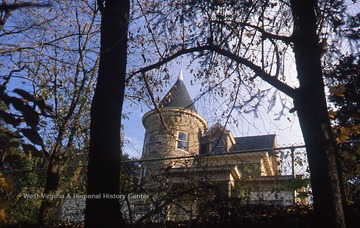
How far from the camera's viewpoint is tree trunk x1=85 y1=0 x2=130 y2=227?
2590 mm

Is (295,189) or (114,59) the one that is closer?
(114,59)

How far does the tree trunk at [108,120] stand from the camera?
2.59 meters

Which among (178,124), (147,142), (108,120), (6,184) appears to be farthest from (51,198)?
(147,142)

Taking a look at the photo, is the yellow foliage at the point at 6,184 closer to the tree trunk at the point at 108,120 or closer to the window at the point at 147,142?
the tree trunk at the point at 108,120

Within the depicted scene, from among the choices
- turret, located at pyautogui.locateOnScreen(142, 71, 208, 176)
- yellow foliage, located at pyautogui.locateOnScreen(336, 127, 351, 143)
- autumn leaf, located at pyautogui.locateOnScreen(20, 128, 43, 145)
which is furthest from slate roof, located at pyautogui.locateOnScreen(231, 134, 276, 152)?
autumn leaf, located at pyautogui.locateOnScreen(20, 128, 43, 145)

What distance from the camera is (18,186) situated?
8133mm

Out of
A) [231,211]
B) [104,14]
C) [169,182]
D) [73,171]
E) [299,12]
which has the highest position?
[299,12]

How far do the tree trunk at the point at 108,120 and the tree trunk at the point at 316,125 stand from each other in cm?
180

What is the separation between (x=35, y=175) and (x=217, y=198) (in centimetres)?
654

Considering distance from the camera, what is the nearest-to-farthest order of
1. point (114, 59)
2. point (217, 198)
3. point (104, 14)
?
point (114, 59), point (104, 14), point (217, 198)

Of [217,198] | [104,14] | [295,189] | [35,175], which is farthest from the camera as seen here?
[35,175]

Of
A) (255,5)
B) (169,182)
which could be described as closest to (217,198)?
(169,182)

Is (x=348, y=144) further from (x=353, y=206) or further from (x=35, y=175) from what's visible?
(x=35, y=175)

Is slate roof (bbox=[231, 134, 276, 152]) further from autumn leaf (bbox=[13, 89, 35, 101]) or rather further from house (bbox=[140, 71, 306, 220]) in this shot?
autumn leaf (bbox=[13, 89, 35, 101])
